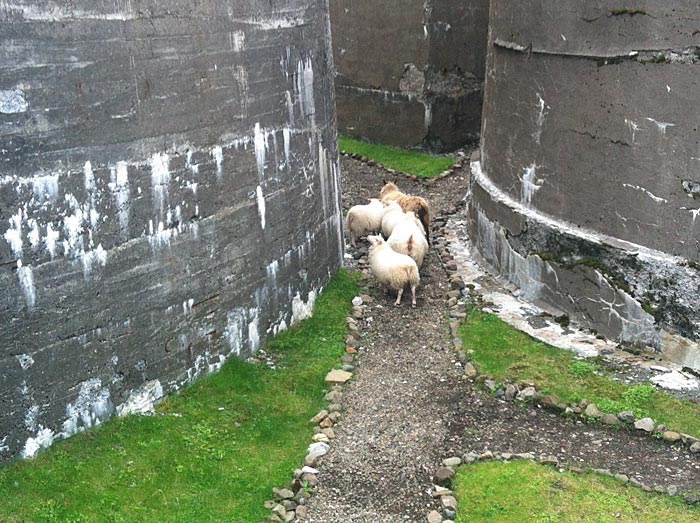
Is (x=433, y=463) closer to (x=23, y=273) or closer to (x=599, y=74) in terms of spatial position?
(x=23, y=273)

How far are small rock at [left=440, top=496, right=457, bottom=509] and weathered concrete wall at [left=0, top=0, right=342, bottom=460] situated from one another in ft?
9.63

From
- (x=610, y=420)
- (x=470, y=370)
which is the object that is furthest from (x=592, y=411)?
(x=470, y=370)

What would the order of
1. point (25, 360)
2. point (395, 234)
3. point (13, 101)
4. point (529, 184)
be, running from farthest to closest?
point (395, 234), point (529, 184), point (25, 360), point (13, 101)

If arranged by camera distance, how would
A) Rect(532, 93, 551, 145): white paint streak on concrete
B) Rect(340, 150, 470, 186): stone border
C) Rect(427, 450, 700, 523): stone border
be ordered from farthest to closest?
Rect(340, 150, 470, 186): stone border < Rect(532, 93, 551, 145): white paint streak on concrete < Rect(427, 450, 700, 523): stone border

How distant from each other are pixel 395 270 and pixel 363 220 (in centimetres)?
262

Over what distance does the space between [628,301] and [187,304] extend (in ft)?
15.6

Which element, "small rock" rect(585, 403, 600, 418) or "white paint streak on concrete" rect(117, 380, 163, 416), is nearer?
"white paint streak on concrete" rect(117, 380, 163, 416)

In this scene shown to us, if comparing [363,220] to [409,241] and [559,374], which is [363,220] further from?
[559,374]

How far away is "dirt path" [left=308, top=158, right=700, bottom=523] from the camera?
629cm

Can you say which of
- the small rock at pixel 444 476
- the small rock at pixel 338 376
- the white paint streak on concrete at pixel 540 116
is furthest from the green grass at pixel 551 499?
the white paint streak on concrete at pixel 540 116

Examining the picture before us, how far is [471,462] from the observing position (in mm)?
6676

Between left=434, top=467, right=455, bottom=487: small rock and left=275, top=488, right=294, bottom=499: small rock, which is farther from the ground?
left=275, top=488, right=294, bottom=499: small rock

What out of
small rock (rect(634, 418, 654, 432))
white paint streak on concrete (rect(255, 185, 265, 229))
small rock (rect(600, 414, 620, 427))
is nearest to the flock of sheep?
white paint streak on concrete (rect(255, 185, 265, 229))

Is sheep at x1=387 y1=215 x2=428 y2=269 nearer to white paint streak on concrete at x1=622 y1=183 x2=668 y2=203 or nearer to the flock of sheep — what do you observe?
the flock of sheep
